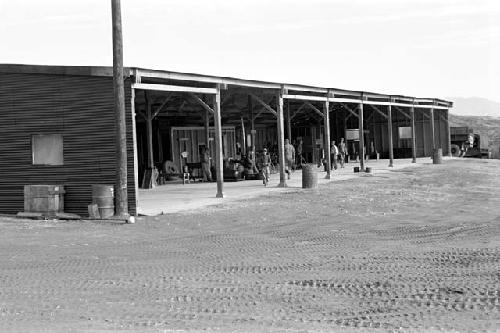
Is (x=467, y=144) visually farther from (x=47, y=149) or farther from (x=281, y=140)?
(x=47, y=149)

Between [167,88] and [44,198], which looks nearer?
[44,198]

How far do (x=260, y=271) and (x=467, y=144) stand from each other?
47.1 metres

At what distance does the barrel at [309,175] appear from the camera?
25.4 metres

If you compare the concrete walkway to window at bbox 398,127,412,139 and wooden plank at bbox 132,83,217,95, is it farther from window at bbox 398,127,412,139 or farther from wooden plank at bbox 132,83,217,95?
window at bbox 398,127,412,139

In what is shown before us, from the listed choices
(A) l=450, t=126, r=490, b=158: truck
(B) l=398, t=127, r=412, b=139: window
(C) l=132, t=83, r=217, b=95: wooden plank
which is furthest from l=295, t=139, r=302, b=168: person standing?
(C) l=132, t=83, r=217, b=95: wooden plank

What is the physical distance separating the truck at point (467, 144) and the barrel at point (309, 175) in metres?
30.9

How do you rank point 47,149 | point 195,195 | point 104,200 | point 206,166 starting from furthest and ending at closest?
1. point 206,166
2. point 195,195
3. point 47,149
4. point 104,200

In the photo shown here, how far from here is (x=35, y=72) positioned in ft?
63.6

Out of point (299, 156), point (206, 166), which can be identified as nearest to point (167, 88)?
point (206, 166)

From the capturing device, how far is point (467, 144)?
5441cm

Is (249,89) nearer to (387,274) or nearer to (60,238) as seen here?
(60,238)

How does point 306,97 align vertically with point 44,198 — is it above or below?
above

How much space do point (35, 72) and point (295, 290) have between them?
42.4 feet

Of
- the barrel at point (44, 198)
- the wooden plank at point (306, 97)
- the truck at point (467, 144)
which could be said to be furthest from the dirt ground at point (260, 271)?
the truck at point (467, 144)
